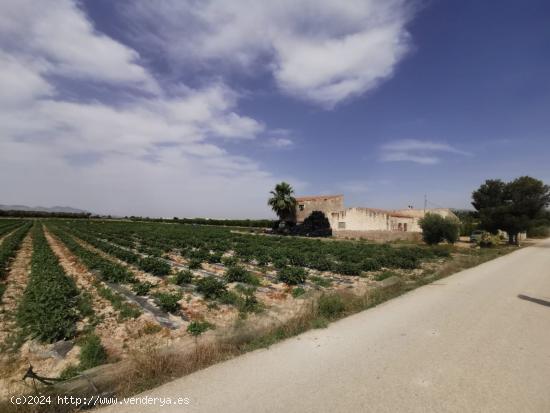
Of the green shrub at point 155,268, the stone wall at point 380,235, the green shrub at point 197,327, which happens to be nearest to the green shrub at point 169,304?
the green shrub at point 197,327

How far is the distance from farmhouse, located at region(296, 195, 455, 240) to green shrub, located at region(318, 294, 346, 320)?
88.3ft

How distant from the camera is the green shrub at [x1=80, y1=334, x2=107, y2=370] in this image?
5020 mm

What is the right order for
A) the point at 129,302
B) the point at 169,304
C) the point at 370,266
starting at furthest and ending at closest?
the point at 370,266, the point at 129,302, the point at 169,304

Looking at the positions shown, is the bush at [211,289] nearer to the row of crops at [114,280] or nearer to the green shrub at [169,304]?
the green shrub at [169,304]

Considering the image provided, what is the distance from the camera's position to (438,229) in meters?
27.9

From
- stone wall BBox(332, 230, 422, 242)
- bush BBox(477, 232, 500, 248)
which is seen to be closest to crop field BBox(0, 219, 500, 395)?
stone wall BBox(332, 230, 422, 242)

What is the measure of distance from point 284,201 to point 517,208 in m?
28.4

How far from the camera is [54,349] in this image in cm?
564

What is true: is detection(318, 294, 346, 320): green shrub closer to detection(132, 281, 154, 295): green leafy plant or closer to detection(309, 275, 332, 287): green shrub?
detection(309, 275, 332, 287): green shrub

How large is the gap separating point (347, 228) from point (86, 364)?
36.2 meters

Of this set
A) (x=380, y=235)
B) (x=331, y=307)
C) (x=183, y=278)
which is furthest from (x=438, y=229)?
(x=183, y=278)

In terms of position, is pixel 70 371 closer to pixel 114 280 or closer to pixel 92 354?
pixel 92 354

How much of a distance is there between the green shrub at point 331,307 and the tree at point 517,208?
33.3 metres

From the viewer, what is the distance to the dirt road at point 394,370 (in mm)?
3992
